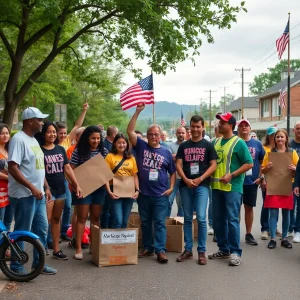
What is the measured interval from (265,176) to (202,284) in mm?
3132

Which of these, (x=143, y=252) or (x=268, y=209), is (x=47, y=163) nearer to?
(x=143, y=252)

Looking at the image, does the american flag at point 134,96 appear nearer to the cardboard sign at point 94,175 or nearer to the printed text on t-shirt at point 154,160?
the printed text on t-shirt at point 154,160

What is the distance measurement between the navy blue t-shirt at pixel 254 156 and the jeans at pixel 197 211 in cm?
142

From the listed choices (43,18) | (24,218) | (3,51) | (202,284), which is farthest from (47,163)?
(3,51)

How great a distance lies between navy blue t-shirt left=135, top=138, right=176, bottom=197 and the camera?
719 centimetres

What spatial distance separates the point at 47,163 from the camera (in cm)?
672

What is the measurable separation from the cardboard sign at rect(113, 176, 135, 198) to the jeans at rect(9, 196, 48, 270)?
120 cm

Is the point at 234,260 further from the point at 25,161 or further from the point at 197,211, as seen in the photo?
the point at 25,161

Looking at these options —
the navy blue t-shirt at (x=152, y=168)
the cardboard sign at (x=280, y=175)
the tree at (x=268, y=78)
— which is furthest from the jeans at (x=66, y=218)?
the tree at (x=268, y=78)

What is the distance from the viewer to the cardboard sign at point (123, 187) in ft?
23.2

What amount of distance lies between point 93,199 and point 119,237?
2.42ft

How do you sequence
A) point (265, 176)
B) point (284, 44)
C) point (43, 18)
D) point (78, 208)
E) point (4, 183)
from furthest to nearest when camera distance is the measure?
point (284, 44)
point (43, 18)
point (265, 176)
point (78, 208)
point (4, 183)

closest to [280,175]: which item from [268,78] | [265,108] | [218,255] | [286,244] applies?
[286,244]

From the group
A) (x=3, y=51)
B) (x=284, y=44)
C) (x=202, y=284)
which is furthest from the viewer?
(x=284, y=44)
